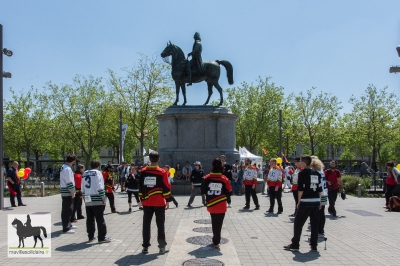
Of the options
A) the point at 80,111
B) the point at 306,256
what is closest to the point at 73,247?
the point at 306,256

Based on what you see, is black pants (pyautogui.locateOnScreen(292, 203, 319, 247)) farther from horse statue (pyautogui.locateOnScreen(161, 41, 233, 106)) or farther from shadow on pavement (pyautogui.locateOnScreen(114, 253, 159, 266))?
horse statue (pyautogui.locateOnScreen(161, 41, 233, 106))

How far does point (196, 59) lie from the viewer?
21.4 metres

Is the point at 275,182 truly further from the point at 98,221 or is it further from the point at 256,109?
the point at 256,109

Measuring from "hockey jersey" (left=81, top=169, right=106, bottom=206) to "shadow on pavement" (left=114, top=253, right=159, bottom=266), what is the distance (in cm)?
155

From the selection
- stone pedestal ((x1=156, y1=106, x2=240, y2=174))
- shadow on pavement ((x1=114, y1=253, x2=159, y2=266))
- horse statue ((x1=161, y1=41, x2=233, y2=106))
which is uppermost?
horse statue ((x1=161, y1=41, x2=233, y2=106))

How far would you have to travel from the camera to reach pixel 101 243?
8.74 meters

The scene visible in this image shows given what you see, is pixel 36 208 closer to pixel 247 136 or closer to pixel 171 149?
pixel 171 149

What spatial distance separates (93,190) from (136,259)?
1961 mm

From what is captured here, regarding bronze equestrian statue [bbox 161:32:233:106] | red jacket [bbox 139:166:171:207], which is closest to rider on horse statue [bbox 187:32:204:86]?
bronze equestrian statue [bbox 161:32:233:106]

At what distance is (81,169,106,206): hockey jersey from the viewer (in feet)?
28.5

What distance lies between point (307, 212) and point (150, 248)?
3005mm

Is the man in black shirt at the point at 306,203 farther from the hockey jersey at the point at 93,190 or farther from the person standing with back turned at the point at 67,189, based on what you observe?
the person standing with back turned at the point at 67,189

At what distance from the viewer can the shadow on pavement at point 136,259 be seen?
714 centimetres

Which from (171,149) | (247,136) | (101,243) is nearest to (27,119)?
(247,136)
